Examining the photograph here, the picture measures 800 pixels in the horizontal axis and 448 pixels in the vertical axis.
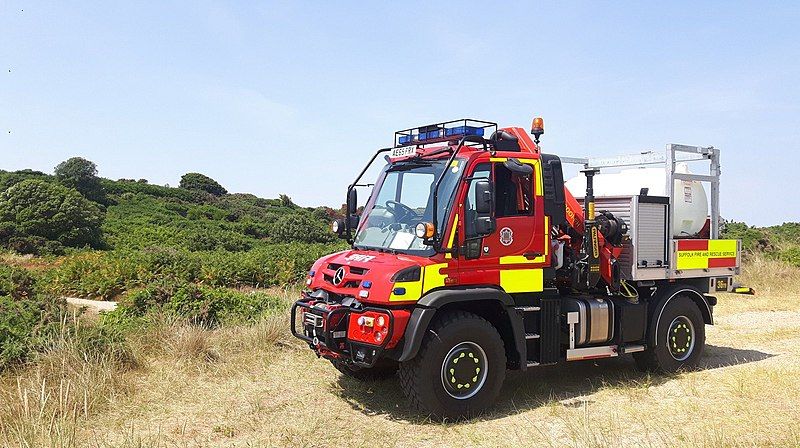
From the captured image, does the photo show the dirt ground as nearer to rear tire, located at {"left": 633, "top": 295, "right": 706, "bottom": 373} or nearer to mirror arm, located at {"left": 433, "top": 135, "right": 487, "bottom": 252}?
rear tire, located at {"left": 633, "top": 295, "right": 706, "bottom": 373}

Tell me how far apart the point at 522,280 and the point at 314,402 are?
252 centimetres

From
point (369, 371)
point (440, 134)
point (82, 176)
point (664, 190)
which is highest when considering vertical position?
point (82, 176)

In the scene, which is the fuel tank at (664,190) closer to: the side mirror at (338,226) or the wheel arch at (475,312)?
the wheel arch at (475,312)

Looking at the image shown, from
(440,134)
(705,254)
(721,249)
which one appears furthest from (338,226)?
(721,249)

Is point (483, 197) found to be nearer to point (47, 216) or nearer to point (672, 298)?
point (672, 298)

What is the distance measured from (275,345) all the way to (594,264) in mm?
4182

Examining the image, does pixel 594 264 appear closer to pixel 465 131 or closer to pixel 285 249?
pixel 465 131

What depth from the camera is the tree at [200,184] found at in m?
50.0

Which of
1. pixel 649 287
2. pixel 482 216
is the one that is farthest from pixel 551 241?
pixel 649 287

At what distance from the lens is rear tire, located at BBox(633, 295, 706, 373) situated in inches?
331

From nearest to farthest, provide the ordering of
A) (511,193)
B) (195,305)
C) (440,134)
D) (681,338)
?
(511,193), (440,134), (681,338), (195,305)

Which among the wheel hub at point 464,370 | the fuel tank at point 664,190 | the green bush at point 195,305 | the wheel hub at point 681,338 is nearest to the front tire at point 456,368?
the wheel hub at point 464,370

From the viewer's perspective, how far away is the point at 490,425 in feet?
21.2

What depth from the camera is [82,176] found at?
34.4 metres
